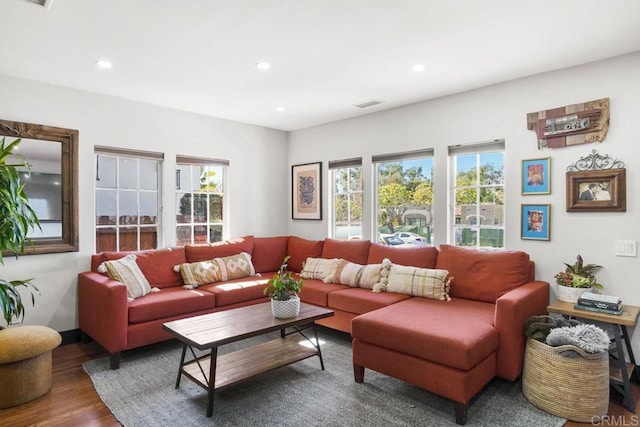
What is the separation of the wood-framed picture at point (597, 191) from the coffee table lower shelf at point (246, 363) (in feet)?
7.97

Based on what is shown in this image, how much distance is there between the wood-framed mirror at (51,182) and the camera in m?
3.30

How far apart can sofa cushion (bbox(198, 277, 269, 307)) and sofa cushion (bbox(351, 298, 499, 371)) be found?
5.12 feet

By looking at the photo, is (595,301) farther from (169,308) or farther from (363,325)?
(169,308)

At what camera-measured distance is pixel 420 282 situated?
10.8ft

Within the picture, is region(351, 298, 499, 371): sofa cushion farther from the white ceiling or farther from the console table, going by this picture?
the white ceiling

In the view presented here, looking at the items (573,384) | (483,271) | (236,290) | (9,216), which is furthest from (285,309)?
(9,216)

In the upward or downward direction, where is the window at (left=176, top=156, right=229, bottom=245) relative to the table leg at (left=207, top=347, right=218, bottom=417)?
upward

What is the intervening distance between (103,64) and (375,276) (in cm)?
304

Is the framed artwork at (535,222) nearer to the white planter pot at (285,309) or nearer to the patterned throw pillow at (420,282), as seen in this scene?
the patterned throw pillow at (420,282)

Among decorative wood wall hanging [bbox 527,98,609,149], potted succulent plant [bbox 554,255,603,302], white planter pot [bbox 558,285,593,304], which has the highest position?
decorative wood wall hanging [bbox 527,98,609,149]

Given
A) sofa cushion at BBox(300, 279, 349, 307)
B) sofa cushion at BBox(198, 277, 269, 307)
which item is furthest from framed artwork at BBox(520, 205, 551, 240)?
sofa cushion at BBox(198, 277, 269, 307)

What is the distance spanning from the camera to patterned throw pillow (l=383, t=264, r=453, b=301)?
10.5 ft

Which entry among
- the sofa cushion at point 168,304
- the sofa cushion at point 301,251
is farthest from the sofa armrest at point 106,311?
the sofa cushion at point 301,251

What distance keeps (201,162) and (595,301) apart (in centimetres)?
411
